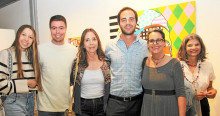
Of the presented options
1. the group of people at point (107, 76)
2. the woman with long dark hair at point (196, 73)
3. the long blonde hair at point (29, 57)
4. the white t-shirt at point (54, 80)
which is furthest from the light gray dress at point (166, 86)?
the long blonde hair at point (29, 57)

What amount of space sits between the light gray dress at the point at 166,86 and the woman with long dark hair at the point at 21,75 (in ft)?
4.16

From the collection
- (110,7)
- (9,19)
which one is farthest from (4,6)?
(110,7)

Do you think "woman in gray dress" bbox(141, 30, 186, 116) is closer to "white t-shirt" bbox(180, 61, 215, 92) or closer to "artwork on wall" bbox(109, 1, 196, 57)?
"white t-shirt" bbox(180, 61, 215, 92)

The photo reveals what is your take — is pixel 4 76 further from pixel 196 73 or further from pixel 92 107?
pixel 196 73

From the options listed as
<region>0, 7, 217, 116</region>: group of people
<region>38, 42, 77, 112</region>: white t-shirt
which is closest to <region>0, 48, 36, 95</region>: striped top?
<region>0, 7, 217, 116</region>: group of people

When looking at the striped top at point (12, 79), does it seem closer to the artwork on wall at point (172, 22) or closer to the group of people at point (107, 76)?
the group of people at point (107, 76)

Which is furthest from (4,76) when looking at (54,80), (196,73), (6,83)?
(196,73)

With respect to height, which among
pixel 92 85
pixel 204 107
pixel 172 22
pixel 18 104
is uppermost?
pixel 172 22

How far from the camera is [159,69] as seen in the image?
1987mm

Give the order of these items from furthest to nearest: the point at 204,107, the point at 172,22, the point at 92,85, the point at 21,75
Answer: the point at 172,22, the point at 204,107, the point at 92,85, the point at 21,75

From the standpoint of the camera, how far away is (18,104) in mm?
1996

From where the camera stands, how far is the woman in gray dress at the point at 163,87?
6.28 feet

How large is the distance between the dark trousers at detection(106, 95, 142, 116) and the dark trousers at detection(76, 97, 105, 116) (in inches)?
4.7

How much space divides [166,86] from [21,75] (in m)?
1.50
